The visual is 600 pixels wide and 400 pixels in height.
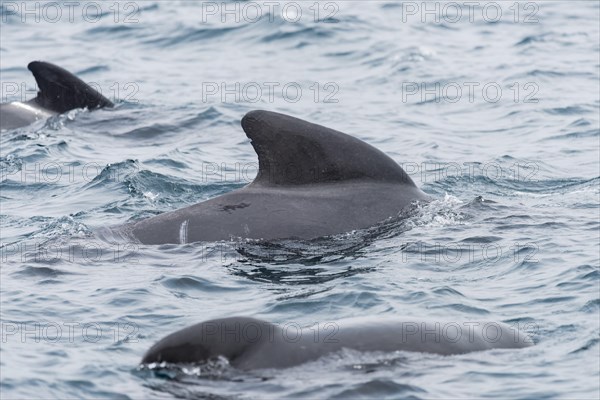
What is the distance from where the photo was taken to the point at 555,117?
70.0ft

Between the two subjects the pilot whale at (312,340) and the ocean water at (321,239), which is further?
the ocean water at (321,239)

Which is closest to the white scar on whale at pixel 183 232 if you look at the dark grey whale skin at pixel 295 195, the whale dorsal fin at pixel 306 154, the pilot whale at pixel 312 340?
the dark grey whale skin at pixel 295 195

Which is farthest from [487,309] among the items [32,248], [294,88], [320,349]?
[294,88]

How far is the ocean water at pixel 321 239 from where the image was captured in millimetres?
8586

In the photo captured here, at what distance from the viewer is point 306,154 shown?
12.3 m

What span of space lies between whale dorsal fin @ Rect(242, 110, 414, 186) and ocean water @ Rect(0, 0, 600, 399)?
654 mm

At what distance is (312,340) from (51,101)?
1273 centimetres

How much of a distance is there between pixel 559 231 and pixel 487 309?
2.90m

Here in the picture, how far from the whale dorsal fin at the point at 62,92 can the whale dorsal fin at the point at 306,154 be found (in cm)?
807

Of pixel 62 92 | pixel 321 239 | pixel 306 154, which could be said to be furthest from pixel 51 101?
pixel 321 239

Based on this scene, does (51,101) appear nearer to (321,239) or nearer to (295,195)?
(295,195)

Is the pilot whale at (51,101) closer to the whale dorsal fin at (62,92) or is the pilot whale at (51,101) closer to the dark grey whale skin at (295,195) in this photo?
the whale dorsal fin at (62,92)

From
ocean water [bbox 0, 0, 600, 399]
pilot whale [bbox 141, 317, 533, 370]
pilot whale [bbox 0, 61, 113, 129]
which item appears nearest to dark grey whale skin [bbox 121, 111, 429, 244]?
ocean water [bbox 0, 0, 600, 399]

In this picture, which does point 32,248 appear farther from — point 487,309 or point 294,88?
point 294,88
